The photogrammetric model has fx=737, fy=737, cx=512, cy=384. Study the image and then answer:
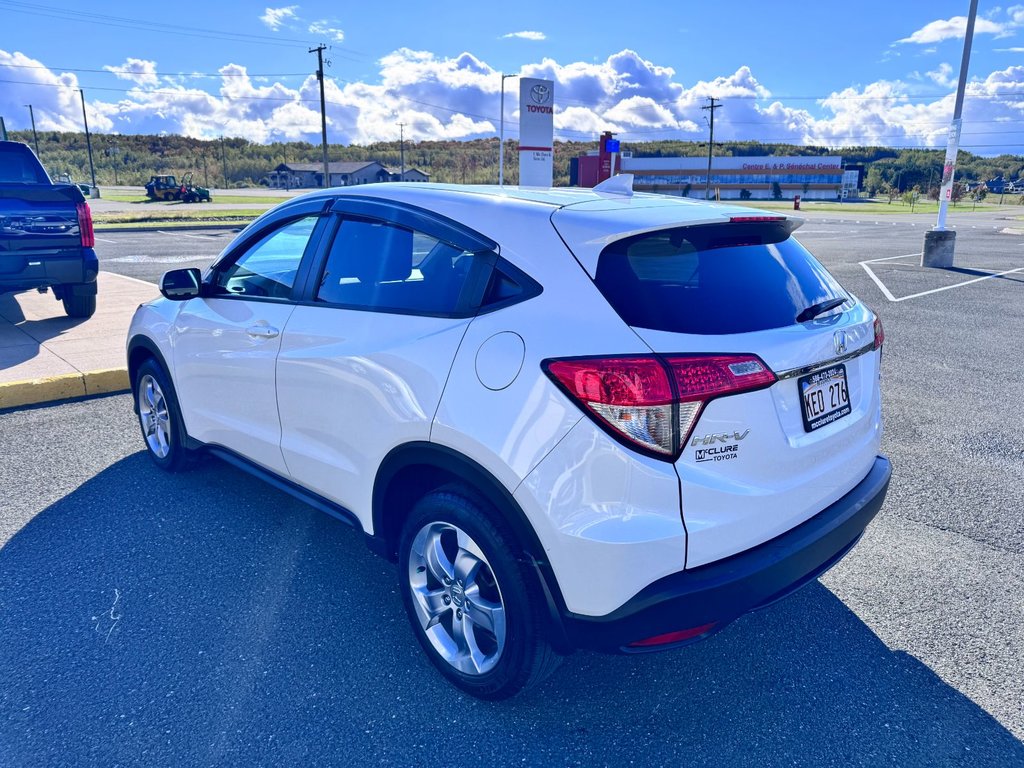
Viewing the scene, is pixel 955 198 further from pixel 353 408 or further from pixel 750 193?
pixel 353 408

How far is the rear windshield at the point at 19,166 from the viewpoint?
9281 mm

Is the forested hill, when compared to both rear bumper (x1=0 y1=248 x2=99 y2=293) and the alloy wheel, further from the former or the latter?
the alloy wheel

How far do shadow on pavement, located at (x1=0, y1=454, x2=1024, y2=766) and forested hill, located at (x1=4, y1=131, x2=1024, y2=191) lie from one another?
316 ft

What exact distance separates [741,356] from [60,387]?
5810mm

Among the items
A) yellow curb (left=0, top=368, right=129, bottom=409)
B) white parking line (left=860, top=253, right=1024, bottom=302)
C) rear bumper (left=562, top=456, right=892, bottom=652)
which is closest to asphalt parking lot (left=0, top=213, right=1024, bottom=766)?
rear bumper (left=562, top=456, right=892, bottom=652)

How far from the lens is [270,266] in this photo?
3.59 meters

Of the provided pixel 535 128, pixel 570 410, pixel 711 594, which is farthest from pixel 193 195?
pixel 711 594

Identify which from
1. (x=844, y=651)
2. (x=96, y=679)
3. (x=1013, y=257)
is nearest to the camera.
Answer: (x=96, y=679)

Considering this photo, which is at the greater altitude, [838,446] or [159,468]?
[838,446]

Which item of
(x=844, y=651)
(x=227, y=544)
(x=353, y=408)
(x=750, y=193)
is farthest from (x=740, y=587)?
(x=750, y=193)

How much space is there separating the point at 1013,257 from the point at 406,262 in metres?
19.9

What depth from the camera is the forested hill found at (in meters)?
108

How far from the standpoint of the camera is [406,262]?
9.55 ft

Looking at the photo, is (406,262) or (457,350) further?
(406,262)
